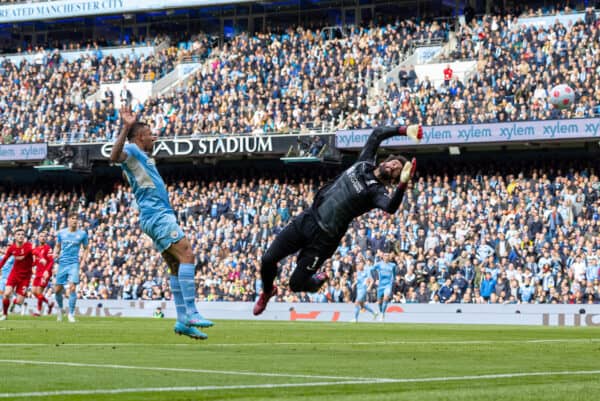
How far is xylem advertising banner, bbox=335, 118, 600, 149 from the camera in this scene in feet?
126

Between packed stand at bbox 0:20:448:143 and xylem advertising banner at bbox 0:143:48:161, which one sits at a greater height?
packed stand at bbox 0:20:448:143

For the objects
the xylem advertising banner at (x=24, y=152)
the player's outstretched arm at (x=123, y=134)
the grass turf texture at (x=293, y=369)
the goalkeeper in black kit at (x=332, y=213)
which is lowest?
the grass turf texture at (x=293, y=369)

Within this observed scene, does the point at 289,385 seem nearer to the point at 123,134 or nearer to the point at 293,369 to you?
the point at 293,369

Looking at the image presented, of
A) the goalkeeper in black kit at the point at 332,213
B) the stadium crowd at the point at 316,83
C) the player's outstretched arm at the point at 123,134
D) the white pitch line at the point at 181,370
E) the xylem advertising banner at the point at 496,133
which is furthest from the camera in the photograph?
the stadium crowd at the point at 316,83

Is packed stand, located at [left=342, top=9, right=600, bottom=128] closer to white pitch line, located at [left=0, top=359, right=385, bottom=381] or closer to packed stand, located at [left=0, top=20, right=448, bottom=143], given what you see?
packed stand, located at [left=0, top=20, right=448, bottom=143]

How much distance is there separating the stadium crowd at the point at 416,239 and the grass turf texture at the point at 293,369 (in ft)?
59.9

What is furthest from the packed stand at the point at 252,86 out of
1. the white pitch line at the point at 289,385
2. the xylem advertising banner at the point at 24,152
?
the white pitch line at the point at 289,385

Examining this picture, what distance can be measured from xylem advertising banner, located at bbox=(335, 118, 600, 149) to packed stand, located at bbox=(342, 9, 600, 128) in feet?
1.10

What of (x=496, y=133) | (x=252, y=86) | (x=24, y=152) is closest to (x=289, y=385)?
(x=496, y=133)

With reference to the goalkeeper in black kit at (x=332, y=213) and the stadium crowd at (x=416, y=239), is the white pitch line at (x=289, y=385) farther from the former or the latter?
the stadium crowd at (x=416, y=239)

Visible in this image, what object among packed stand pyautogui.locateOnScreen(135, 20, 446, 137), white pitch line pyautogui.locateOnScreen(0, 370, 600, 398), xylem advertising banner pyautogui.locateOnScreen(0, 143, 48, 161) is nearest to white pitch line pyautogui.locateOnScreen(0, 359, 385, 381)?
white pitch line pyautogui.locateOnScreen(0, 370, 600, 398)

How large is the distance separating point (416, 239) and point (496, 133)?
5356 millimetres

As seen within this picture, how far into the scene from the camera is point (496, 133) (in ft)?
131

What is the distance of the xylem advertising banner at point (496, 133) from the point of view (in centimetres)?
3828
